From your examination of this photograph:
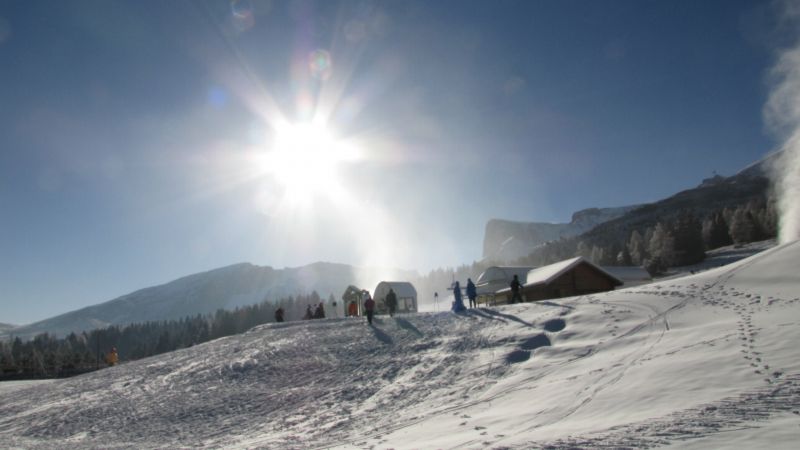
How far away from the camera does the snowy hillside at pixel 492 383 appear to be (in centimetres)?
810

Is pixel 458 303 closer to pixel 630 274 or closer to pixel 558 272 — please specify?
pixel 558 272

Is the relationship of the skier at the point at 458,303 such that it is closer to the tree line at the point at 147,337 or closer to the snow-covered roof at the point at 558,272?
the snow-covered roof at the point at 558,272

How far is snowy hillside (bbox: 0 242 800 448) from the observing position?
810 cm

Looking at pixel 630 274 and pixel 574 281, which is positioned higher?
pixel 630 274

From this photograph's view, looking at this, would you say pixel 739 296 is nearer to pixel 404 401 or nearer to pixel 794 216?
pixel 404 401

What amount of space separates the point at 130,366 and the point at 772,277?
101ft

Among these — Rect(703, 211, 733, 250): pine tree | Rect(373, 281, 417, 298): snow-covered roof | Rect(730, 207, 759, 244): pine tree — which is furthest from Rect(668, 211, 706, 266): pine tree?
Rect(373, 281, 417, 298): snow-covered roof

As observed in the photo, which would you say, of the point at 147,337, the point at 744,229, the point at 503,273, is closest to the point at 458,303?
the point at 503,273

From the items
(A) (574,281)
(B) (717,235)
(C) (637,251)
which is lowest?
(A) (574,281)

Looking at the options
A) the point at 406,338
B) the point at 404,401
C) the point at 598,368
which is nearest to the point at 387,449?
the point at 404,401

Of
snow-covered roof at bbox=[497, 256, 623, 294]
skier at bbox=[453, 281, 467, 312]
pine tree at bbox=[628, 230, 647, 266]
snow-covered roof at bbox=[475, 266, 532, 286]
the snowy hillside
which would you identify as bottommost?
the snowy hillside

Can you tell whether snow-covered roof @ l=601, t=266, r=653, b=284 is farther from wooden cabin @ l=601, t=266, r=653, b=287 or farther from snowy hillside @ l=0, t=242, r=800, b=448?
snowy hillside @ l=0, t=242, r=800, b=448

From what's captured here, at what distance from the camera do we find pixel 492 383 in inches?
527

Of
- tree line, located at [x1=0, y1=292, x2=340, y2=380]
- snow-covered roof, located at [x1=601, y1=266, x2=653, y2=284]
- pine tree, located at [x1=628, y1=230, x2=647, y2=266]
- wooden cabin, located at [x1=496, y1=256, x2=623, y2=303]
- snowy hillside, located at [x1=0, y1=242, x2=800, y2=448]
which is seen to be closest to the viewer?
snowy hillside, located at [x1=0, y1=242, x2=800, y2=448]
